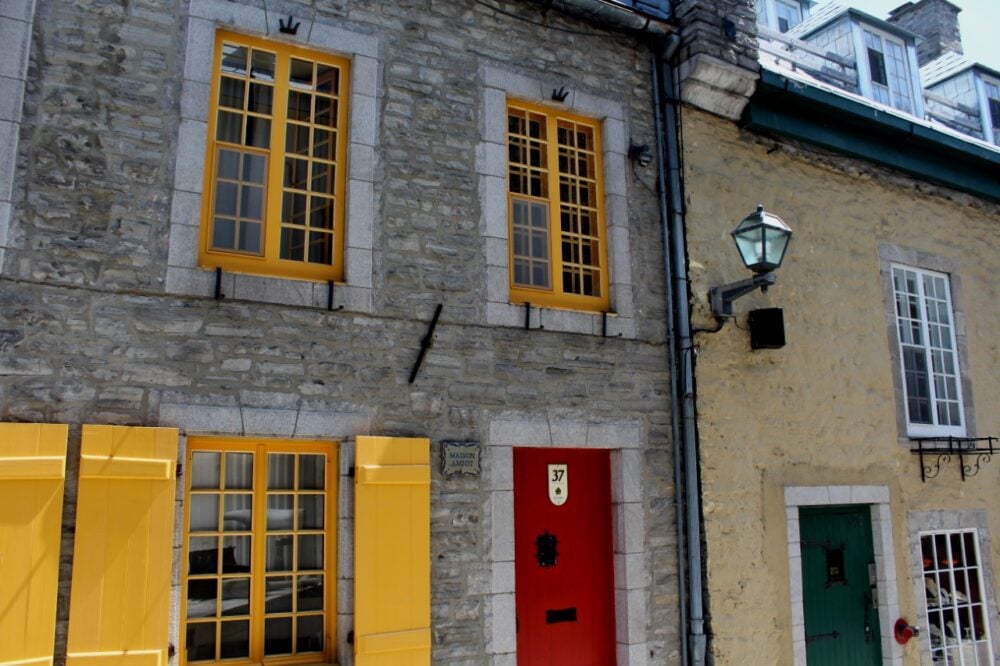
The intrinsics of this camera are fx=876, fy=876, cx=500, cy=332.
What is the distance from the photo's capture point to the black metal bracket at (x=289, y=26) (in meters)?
5.42

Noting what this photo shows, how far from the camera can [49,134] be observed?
474 centimetres

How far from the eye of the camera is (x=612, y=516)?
20.1 ft

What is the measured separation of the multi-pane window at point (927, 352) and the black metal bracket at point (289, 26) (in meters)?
5.82

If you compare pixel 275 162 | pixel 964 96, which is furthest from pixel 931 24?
pixel 275 162

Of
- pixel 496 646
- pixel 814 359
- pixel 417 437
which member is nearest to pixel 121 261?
pixel 417 437

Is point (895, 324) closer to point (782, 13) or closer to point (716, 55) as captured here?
point (716, 55)

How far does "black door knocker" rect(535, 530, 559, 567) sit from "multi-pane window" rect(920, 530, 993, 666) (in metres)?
3.73

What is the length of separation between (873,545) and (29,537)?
6.33 m

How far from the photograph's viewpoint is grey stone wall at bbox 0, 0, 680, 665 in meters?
4.66

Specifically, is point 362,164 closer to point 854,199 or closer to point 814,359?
point 814,359

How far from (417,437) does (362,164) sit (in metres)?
1.75

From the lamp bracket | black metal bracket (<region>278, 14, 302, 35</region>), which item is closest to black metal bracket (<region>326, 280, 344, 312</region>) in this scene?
black metal bracket (<region>278, 14, 302, 35</region>)

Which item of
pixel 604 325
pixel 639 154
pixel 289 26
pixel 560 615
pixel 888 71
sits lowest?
pixel 560 615

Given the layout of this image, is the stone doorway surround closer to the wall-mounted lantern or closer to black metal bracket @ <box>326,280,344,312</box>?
black metal bracket @ <box>326,280,344,312</box>
